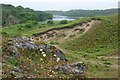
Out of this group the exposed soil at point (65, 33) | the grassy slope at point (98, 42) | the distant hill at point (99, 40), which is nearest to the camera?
the grassy slope at point (98, 42)

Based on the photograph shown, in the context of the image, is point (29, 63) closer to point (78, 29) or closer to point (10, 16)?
point (78, 29)

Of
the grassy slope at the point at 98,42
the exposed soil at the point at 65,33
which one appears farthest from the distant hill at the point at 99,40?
the exposed soil at the point at 65,33

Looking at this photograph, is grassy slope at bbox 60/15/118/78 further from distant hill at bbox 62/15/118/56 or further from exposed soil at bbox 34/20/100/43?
exposed soil at bbox 34/20/100/43

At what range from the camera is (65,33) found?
142ft

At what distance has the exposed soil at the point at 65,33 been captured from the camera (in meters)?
41.8

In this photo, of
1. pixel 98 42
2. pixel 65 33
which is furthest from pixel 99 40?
pixel 65 33

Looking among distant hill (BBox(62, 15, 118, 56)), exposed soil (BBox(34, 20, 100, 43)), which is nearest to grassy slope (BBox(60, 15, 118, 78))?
distant hill (BBox(62, 15, 118, 56))

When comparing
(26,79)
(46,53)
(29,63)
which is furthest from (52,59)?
(26,79)

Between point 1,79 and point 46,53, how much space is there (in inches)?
211

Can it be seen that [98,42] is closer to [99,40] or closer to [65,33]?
[99,40]

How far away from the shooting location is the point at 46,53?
17453 millimetres

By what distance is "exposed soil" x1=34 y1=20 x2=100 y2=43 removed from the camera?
41.8 metres

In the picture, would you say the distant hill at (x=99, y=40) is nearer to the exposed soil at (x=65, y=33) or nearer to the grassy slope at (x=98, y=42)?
the grassy slope at (x=98, y=42)

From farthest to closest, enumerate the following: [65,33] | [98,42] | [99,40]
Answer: [65,33]
[99,40]
[98,42]
